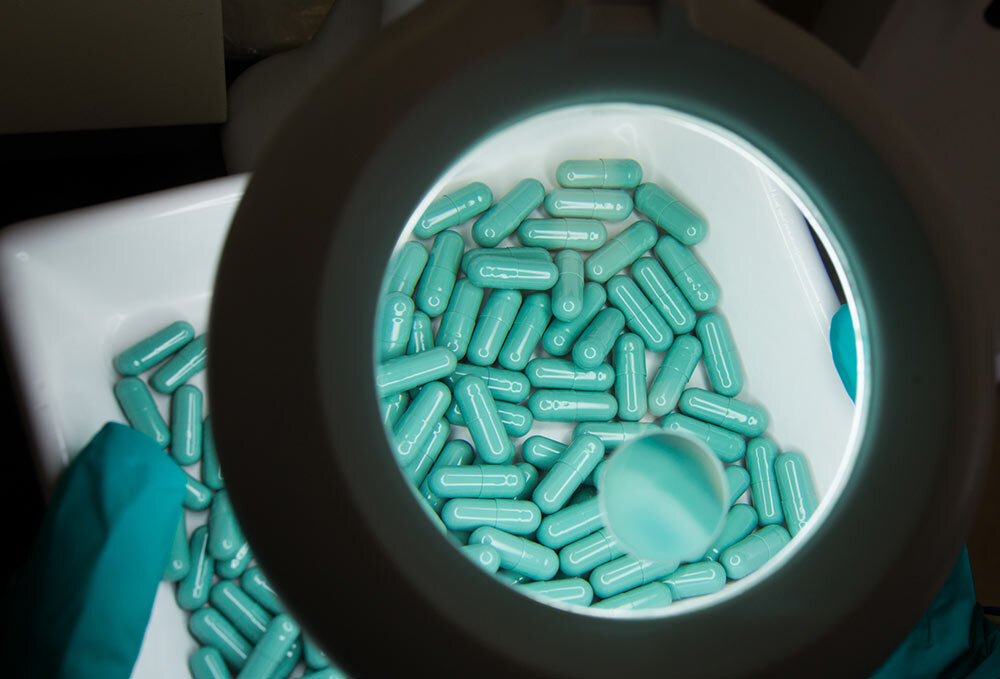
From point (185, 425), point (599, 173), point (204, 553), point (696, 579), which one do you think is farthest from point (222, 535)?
point (599, 173)

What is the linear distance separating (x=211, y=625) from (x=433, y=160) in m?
1.16

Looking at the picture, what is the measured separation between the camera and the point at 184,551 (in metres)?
1.29

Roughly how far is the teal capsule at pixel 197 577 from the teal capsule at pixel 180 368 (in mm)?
258

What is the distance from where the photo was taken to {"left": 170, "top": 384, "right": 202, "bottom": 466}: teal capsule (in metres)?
1.30

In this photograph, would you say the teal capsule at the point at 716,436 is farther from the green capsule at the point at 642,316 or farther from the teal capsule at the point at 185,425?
the teal capsule at the point at 185,425

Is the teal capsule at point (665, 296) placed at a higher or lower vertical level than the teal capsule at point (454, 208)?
lower

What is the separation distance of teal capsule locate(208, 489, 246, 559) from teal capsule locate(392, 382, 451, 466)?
13.8 inches

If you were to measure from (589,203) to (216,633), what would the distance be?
947 mm

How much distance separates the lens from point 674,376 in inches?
51.4

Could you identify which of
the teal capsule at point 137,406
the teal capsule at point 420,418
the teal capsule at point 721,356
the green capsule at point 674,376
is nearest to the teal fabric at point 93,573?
the teal capsule at point 137,406

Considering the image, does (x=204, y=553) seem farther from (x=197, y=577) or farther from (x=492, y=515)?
(x=492, y=515)

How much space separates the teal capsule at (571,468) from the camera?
119 cm

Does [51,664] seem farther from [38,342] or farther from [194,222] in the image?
[194,222]

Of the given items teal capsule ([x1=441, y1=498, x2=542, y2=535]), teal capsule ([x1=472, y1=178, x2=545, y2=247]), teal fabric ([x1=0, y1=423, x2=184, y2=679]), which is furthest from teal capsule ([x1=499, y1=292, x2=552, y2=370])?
teal fabric ([x1=0, y1=423, x2=184, y2=679])
